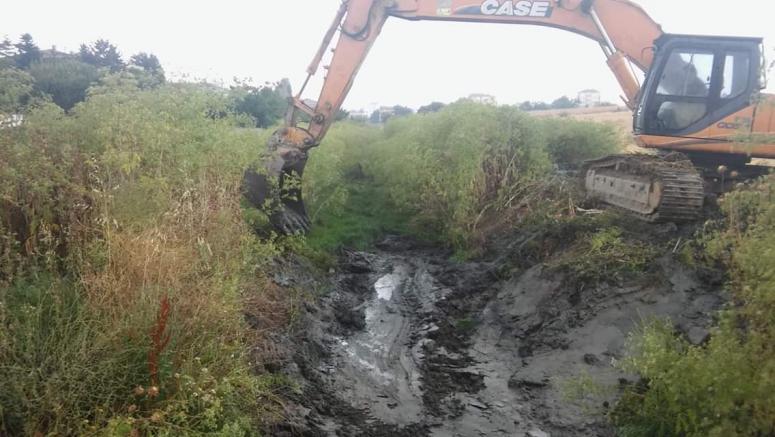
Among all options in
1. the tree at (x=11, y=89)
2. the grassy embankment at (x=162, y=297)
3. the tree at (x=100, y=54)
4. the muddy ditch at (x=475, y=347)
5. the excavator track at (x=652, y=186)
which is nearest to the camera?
the grassy embankment at (x=162, y=297)

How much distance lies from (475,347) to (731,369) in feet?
11.7

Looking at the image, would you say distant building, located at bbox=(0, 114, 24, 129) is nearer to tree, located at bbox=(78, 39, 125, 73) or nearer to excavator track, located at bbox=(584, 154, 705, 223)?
excavator track, located at bbox=(584, 154, 705, 223)

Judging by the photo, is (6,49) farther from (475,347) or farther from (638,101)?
(638,101)

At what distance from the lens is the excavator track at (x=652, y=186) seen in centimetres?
695

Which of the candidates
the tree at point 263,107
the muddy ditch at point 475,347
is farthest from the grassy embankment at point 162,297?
the tree at point 263,107

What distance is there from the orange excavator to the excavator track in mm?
14

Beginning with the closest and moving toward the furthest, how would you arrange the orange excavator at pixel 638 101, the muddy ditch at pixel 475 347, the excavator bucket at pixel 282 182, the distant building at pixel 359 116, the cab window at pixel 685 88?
the muddy ditch at pixel 475 347 → the orange excavator at pixel 638 101 → the cab window at pixel 685 88 → the excavator bucket at pixel 282 182 → the distant building at pixel 359 116

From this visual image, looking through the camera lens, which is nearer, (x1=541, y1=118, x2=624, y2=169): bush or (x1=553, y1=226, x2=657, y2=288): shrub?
(x1=553, y1=226, x2=657, y2=288): shrub

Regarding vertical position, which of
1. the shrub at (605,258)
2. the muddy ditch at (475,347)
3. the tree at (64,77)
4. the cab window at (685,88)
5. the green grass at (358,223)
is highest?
the tree at (64,77)

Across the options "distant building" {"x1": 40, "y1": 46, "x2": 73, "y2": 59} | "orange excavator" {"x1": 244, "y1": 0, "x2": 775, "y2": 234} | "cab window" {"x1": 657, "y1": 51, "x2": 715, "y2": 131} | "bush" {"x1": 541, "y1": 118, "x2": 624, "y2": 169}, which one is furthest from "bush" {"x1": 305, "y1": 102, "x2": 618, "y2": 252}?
"distant building" {"x1": 40, "y1": 46, "x2": 73, "y2": 59}

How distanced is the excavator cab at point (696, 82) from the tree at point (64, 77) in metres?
13.3

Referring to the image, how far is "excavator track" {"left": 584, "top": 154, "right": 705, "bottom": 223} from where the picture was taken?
6.95m

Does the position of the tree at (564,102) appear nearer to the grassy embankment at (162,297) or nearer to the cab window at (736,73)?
the cab window at (736,73)

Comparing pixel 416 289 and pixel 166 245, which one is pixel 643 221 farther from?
pixel 166 245
